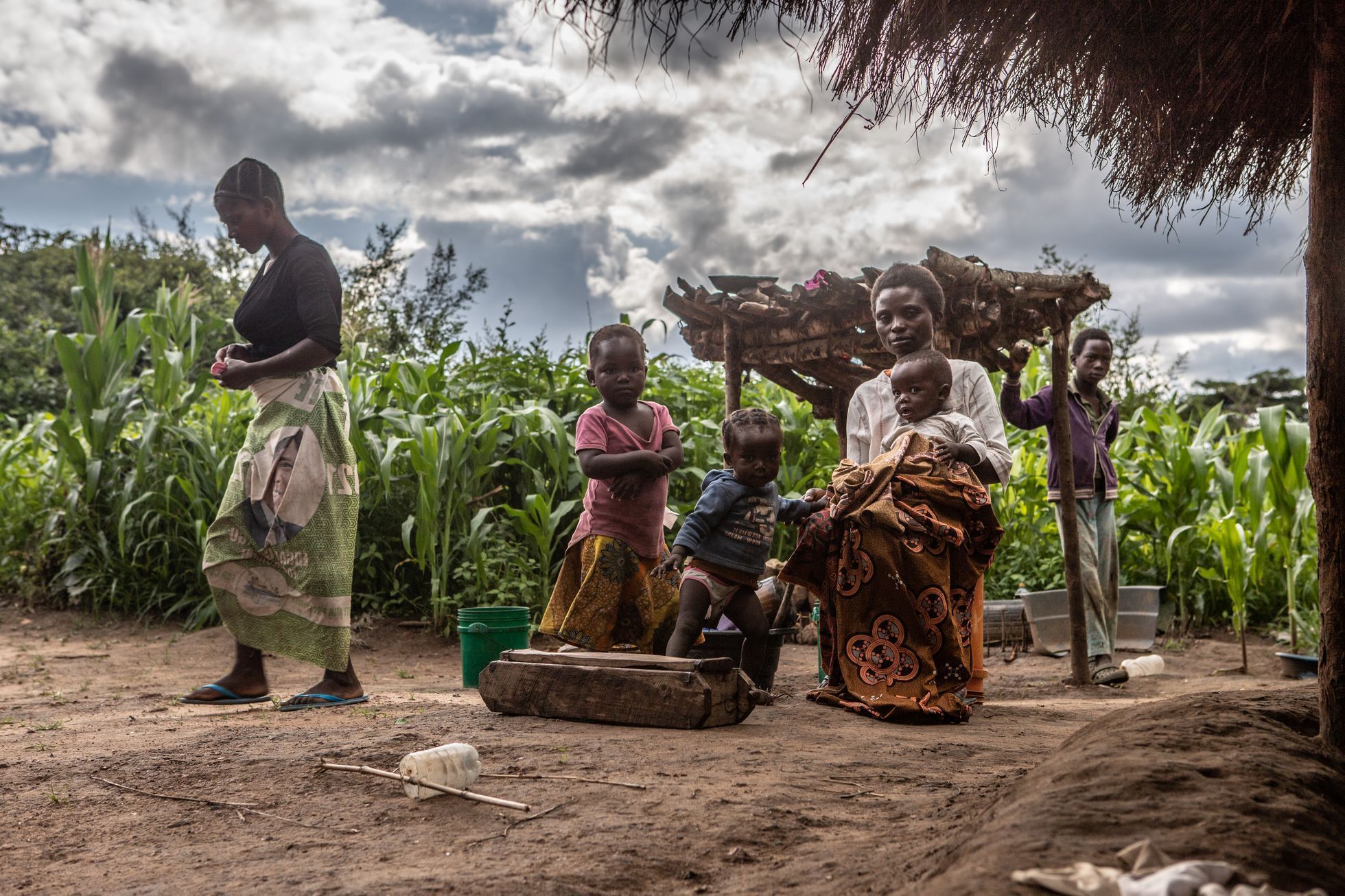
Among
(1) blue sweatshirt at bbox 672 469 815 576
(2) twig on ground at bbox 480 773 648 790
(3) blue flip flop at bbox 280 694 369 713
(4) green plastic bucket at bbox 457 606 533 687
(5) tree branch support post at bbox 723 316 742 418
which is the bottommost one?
(3) blue flip flop at bbox 280 694 369 713

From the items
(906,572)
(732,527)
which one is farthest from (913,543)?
(732,527)

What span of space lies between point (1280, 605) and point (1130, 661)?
2.25m

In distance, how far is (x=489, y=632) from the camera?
430cm

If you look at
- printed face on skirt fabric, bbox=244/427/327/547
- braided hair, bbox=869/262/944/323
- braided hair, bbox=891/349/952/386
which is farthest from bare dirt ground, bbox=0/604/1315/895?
braided hair, bbox=869/262/944/323

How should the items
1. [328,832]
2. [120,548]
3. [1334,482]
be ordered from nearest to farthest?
[1334,482] → [328,832] → [120,548]

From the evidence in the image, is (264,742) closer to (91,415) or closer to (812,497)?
(812,497)

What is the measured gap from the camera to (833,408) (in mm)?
5969

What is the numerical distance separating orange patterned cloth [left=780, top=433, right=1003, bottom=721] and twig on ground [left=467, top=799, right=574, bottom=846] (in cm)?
152

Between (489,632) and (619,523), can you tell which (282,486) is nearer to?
(489,632)

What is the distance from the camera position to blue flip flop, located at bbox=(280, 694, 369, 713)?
373 cm

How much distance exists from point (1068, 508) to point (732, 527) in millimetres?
2313

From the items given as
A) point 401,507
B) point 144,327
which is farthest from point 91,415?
point 401,507

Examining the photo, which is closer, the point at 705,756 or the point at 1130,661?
the point at 705,756

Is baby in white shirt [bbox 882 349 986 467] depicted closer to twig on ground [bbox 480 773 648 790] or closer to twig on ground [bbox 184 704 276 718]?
twig on ground [bbox 480 773 648 790]
